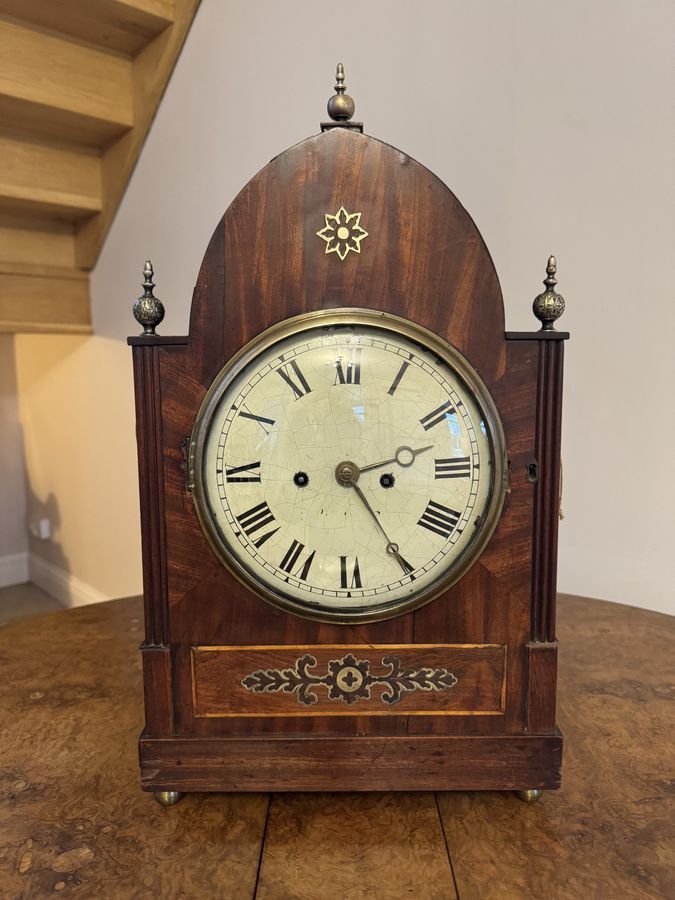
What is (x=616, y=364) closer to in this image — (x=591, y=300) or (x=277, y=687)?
(x=591, y=300)

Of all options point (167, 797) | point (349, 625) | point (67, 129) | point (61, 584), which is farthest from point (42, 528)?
point (349, 625)

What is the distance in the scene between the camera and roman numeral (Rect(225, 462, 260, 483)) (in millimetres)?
674

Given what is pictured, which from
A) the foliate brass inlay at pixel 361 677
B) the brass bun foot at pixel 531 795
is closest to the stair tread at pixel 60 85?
the foliate brass inlay at pixel 361 677

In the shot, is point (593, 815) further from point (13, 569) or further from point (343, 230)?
point (13, 569)

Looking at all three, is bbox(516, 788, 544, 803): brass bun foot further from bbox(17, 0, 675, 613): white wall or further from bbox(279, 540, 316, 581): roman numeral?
bbox(17, 0, 675, 613): white wall

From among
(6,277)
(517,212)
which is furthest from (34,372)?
(517,212)

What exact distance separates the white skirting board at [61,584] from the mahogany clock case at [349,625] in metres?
1.68

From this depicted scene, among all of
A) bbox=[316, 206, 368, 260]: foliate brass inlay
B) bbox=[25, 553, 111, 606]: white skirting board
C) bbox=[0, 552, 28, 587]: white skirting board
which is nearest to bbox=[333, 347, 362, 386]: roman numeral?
bbox=[316, 206, 368, 260]: foliate brass inlay

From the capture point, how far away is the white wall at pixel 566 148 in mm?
1203

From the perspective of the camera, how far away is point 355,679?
2.28ft

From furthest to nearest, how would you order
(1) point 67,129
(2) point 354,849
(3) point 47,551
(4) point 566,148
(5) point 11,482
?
(5) point 11,482 → (3) point 47,551 → (1) point 67,129 → (4) point 566,148 → (2) point 354,849

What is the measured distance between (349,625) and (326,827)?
203 mm

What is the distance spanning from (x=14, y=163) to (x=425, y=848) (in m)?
1.77

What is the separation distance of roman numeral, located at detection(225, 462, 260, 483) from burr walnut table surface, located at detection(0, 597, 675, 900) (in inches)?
14.1
